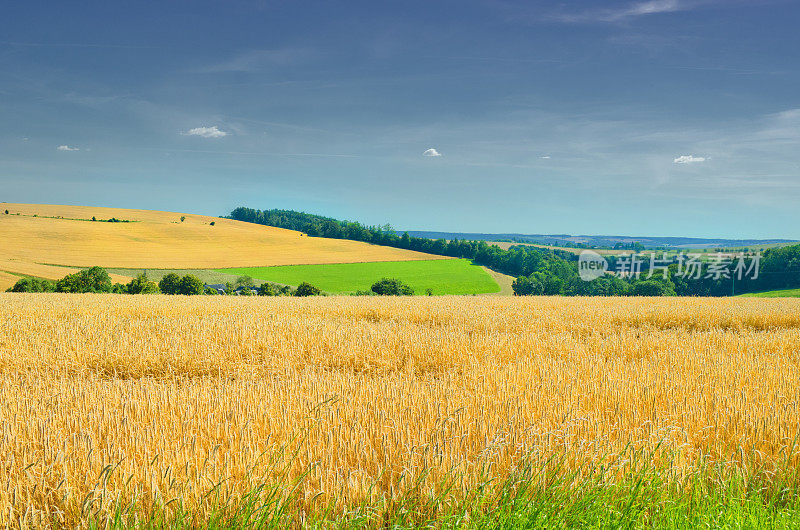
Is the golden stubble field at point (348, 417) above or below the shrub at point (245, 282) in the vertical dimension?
above

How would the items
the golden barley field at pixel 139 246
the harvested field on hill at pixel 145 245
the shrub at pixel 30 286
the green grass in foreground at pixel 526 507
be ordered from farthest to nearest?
the harvested field on hill at pixel 145 245
the golden barley field at pixel 139 246
the shrub at pixel 30 286
the green grass in foreground at pixel 526 507

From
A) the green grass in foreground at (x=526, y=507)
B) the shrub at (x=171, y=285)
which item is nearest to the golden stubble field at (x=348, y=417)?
the green grass in foreground at (x=526, y=507)

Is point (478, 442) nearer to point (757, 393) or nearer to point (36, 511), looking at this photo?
point (36, 511)

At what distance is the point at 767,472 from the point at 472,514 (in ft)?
7.32

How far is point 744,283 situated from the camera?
69688 millimetres

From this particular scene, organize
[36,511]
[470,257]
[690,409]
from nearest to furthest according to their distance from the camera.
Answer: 1. [36,511]
2. [690,409]
3. [470,257]

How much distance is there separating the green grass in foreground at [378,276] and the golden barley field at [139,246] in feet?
14.5

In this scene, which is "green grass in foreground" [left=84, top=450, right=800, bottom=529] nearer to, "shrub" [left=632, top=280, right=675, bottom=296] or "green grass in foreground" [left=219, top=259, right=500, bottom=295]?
"green grass in foreground" [left=219, top=259, right=500, bottom=295]

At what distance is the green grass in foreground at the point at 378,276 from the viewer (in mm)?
61719

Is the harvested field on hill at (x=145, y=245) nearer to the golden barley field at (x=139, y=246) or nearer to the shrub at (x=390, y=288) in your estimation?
the golden barley field at (x=139, y=246)

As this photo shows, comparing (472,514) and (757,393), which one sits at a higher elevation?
(757,393)

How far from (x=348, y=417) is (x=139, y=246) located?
82904mm

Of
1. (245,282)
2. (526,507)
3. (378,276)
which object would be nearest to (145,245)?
(245,282)

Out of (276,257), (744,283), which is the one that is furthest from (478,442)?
(744,283)
